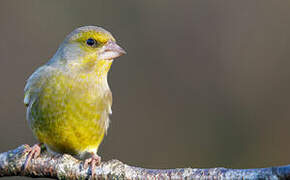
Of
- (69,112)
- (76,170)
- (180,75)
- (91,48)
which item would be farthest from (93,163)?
(180,75)

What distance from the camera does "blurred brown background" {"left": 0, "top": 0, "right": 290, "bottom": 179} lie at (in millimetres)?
7141

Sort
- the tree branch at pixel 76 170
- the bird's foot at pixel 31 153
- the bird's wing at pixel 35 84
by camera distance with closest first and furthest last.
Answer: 1. the tree branch at pixel 76 170
2. the bird's foot at pixel 31 153
3. the bird's wing at pixel 35 84

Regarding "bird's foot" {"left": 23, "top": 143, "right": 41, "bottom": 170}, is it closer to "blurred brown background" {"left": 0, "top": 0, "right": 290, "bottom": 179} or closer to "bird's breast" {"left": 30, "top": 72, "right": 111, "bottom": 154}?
"bird's breast" {"left": 30, "top": 72, "right": 111, "bottom": 154}

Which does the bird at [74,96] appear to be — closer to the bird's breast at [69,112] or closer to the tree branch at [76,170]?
the bird's breast at [69,112]

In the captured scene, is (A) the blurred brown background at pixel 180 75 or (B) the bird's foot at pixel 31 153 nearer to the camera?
(B) the bird's foot at pixel 31 153

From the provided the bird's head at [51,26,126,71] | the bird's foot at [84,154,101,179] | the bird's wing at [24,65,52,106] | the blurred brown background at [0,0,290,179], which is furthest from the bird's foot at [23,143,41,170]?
the blurred brown background at [0,0,290,179]

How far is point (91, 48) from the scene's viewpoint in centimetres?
478

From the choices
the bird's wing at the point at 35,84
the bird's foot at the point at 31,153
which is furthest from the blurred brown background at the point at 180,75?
the bird's foot at the point at 31,153

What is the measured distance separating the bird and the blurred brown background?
243cm

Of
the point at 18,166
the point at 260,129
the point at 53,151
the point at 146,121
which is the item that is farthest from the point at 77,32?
the point at 260,129

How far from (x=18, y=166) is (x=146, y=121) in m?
3.63

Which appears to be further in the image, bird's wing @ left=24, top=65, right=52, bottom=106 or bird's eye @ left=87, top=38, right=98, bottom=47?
bird's eye @ left=87, top=38, right=98, bottom=47

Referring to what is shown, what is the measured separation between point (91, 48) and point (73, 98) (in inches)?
23.4

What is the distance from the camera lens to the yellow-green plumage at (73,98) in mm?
4492
